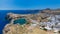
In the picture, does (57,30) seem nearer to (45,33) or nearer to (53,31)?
(53,31)

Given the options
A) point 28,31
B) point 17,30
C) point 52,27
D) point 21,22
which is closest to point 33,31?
point 28,31

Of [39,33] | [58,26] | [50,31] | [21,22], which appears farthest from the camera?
[21,22]

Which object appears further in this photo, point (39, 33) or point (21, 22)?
point (21, 22)

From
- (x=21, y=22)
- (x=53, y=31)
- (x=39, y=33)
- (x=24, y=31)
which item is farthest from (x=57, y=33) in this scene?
(x=21, y=22)

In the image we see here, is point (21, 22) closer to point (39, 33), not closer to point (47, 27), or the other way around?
point (47, 27)

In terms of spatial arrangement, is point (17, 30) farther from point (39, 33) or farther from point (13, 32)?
point (39, 33)

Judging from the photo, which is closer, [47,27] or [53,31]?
[53,31]

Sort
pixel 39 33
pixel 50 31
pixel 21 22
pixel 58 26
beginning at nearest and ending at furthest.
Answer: pixel 39 33 → pixel 50 31 → pixel 58 26 → pixel 21 22

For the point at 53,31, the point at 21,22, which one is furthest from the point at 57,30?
the point at 21,22
